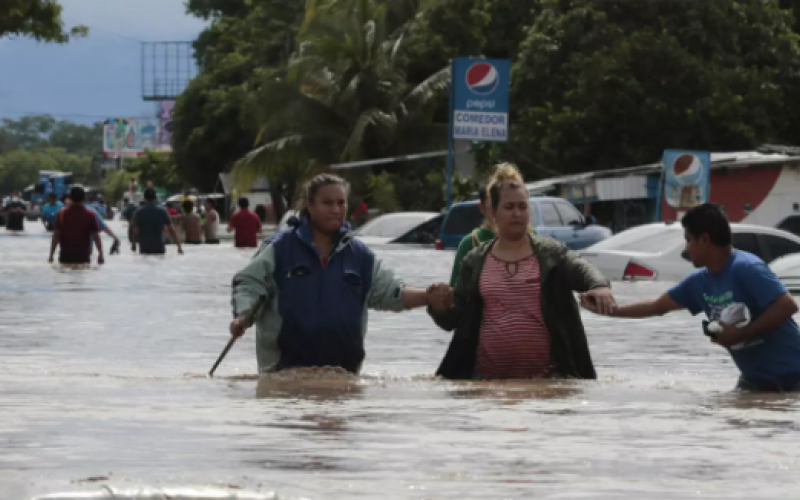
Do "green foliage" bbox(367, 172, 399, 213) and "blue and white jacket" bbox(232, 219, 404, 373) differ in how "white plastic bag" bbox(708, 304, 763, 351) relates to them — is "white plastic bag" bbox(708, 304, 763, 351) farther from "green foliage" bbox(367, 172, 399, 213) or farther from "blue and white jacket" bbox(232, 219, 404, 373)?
"green foliage" bbox(367, 172, 399, 213)

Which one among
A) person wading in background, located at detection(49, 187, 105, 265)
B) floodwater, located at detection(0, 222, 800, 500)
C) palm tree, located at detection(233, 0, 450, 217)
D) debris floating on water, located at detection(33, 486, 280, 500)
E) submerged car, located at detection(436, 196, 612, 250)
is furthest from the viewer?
palm tree, located at detection(233, 0, 450, 217)

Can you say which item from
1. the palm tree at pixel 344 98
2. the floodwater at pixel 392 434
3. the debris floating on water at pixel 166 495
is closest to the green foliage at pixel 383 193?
the palm tree at pixel 344 98

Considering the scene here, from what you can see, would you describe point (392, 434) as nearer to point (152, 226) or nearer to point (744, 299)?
point (744, 299)

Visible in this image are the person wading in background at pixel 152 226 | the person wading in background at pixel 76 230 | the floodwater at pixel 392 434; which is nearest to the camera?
the floodwater at pixel 392 434

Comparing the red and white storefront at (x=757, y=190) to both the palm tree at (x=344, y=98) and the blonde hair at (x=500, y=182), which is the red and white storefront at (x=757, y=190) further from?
the blonde hair at (x=500, y=182)

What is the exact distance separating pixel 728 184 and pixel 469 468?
39472mm

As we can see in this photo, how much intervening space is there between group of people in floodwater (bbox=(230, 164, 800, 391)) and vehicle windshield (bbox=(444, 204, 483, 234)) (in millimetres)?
27486

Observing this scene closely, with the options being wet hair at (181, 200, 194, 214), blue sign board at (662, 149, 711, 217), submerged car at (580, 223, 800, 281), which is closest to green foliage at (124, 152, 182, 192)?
wet hair at (181, 200, 194, 214)

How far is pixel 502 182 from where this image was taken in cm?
884

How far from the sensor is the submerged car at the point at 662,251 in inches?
923

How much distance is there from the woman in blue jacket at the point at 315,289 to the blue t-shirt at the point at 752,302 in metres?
1.21

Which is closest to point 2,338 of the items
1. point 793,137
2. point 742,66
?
point 742,66

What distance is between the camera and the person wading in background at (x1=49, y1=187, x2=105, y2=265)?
2539 cm

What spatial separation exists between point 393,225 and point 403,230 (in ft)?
1.82
